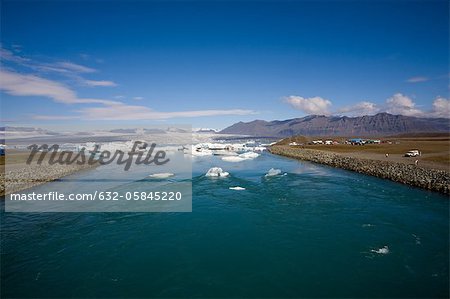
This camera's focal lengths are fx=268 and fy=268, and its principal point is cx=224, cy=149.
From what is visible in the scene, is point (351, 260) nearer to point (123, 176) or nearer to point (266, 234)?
point (266, 234)

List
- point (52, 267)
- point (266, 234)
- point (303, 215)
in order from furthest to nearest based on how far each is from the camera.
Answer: point (303, 215)
point (266, 234)
point (52, 267)

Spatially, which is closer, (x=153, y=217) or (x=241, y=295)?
(x=241, y=295)

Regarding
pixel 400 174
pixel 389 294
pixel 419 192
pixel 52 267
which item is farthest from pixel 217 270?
pixel 400 174

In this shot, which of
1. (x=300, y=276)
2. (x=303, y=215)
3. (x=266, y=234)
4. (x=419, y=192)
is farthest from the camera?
(x=419, y=192)

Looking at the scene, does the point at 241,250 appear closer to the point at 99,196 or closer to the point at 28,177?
the point at 99,196

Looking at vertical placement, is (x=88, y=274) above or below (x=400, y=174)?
below

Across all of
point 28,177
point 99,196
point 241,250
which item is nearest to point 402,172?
point 241,250

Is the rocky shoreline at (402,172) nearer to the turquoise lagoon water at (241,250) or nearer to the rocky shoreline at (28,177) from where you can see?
the turquoise lagoon water at (241,250)
